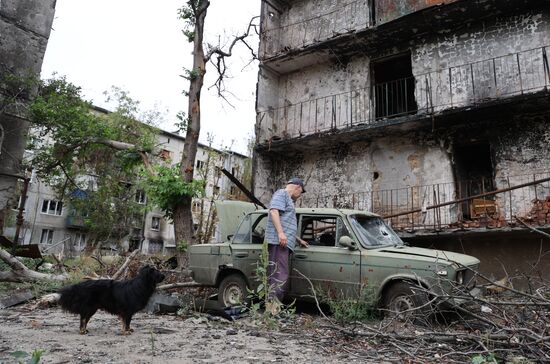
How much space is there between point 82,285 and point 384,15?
11388 millimetres

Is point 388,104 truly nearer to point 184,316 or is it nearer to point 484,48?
point 484,48

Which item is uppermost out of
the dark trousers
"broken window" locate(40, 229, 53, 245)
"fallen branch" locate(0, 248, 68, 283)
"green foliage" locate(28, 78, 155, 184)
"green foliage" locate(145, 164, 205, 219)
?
"green foliage" locate(28, 78, 155, 184)

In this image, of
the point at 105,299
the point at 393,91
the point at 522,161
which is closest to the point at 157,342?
the point at 105,299

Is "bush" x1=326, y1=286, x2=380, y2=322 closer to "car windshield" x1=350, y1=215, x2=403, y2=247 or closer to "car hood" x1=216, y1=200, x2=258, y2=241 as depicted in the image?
"car windshield" x1=350, y1=215, x2=403, y2=247

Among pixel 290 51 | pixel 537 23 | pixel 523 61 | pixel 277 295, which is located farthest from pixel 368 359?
pixel 290 51

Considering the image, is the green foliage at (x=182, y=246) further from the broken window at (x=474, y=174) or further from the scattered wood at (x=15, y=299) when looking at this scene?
the broken window at (x=474, y=174)

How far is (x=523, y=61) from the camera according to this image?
33.5 feet

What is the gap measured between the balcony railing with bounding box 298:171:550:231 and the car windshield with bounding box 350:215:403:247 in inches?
106

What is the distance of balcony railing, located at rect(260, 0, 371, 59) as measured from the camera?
1290 cm

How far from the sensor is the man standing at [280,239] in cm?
536

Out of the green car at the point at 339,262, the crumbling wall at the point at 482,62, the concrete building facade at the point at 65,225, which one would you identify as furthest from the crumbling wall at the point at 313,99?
the concrete building facade at the point at 65,225

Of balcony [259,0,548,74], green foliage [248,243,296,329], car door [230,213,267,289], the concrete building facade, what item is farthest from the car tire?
the concrete building facade

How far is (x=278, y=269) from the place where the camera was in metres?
5.44

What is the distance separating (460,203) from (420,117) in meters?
2.43
